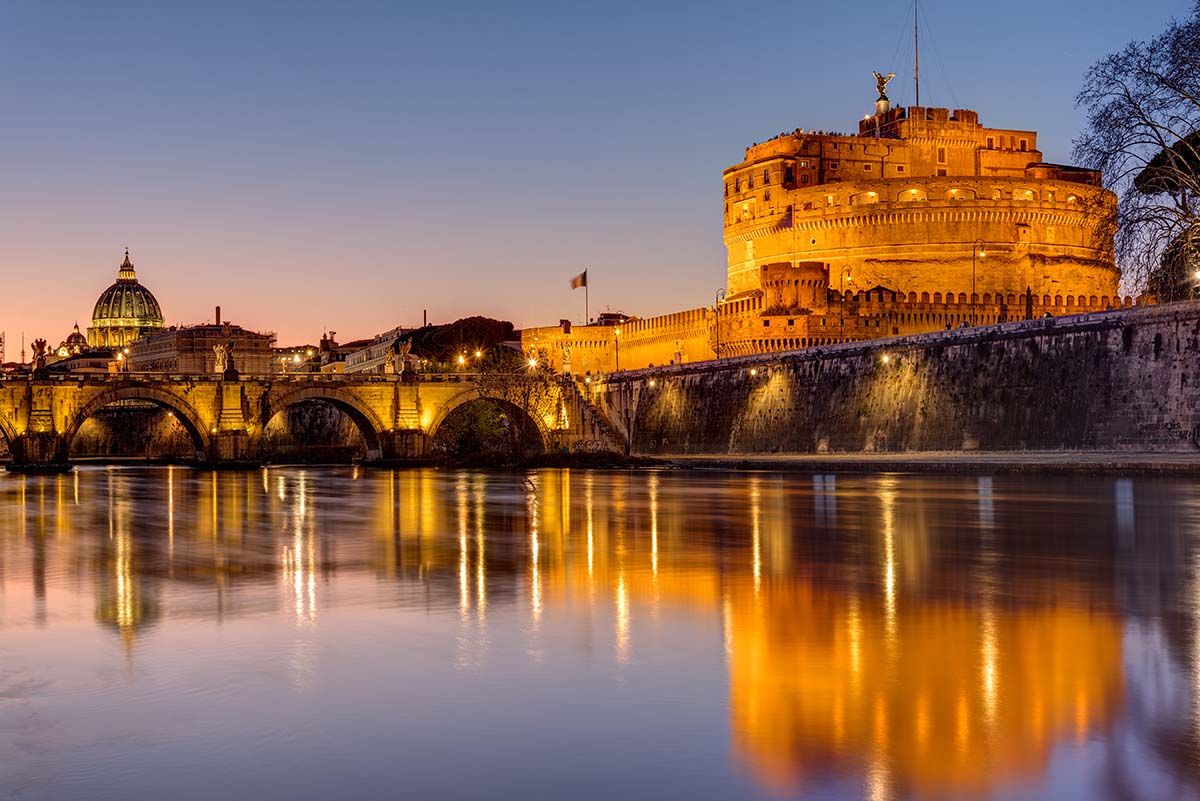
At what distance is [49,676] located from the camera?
10.0 m

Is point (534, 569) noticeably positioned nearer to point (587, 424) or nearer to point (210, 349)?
point (587, 424)

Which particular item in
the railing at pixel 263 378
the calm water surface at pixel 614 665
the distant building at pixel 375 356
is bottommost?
the calm water surface at pixel 614 665

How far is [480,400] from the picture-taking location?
83125mm

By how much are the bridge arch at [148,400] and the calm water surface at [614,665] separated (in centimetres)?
5357

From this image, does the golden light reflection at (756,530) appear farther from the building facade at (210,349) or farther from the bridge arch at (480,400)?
the building facade at (210,349)

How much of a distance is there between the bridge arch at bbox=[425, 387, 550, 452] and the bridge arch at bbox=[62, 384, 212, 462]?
12.9 metres

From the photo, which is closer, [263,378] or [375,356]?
[263,378]

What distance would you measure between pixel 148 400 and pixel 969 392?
155ft

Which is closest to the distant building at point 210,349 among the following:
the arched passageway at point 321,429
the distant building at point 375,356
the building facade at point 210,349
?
the building facade at point 210,349

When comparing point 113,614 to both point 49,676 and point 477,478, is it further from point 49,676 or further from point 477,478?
point 477,478

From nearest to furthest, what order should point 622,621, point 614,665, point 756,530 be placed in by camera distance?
point 614,665
point 622,621
point 756,530

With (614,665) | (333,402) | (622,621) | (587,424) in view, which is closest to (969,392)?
(587,424)

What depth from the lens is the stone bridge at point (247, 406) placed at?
69.9m

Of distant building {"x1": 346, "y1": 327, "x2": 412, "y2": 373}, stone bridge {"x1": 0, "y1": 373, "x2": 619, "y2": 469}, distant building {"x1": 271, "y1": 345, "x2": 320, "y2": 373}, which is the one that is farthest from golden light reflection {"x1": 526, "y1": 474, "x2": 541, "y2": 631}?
distant building {"x1": 271, "y1": 345, "x2": 320, "y2": 373}
